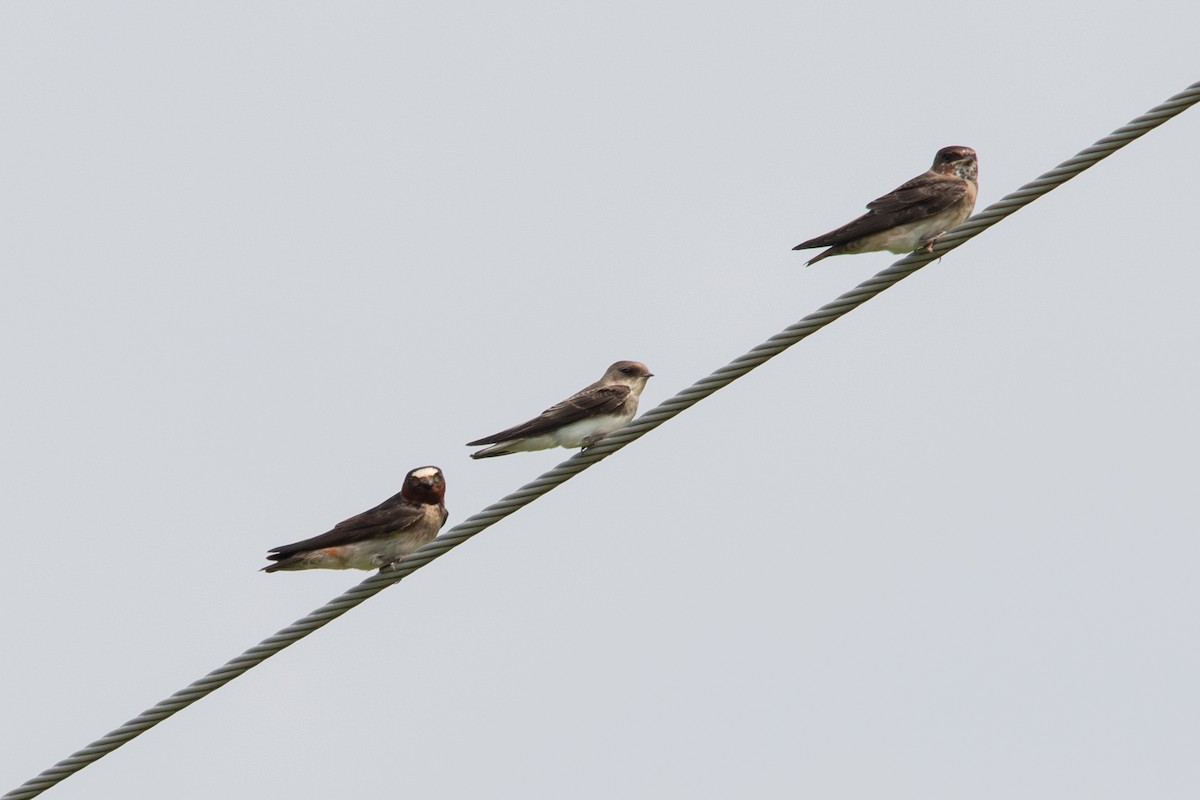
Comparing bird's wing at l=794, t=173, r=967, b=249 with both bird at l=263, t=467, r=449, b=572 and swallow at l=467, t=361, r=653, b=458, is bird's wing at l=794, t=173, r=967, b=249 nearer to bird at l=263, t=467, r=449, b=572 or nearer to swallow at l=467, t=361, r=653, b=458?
swallow at l=467, t=361, r=653, b=458

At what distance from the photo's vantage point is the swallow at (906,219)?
44.8ft

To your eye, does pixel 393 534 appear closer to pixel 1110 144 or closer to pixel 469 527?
pixel 469 527

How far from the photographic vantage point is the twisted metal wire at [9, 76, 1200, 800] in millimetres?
9766

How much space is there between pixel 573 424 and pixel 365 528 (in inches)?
53.2

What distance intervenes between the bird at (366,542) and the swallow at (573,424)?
0.51 meters

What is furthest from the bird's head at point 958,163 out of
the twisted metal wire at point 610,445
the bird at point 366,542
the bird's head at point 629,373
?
the bird at point 366,542

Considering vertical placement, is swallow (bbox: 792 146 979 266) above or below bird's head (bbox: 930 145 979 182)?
below

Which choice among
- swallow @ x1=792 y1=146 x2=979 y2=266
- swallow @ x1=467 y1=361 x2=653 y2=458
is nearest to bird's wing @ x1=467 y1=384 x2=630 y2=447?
swallow @ x1=467 y1=361 x2=653 y2=458

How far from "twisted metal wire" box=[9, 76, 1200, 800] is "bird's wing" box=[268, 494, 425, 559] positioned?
1656 mm

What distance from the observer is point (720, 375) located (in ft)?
34.5

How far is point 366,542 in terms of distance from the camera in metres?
12.9

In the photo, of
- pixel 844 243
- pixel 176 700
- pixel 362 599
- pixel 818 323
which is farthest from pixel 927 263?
pixel 176 700

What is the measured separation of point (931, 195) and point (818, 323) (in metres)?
3.68

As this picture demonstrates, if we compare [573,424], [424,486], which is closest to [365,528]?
[424,486]
